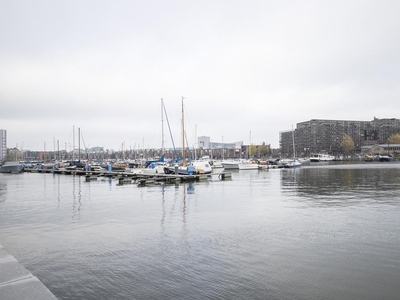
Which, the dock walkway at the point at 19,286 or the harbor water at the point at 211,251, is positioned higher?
the dock walkway at the point at 19,286

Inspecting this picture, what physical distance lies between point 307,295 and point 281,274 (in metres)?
1.25

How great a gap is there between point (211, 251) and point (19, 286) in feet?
19.0

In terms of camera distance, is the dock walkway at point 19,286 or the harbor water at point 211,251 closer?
the dock walkway at point 19,286

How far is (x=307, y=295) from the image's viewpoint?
7.25 meters

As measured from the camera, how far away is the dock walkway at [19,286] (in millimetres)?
5801

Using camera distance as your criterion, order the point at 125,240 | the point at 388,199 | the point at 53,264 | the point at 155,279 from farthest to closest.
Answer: the point at 388,199 → the point at 125,240 → the point at 53,264 → the point at 155,279

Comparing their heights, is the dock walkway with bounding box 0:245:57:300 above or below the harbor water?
above

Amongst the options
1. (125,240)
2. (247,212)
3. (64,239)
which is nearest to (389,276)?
(125,240)

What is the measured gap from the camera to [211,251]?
34.4 ft

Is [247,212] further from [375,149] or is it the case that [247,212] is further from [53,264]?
[375,149]

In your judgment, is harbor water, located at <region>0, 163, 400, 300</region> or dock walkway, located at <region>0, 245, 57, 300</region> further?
harbor water, located at <region>0, 163, 400, 300</region>

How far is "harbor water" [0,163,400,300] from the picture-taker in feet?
25.2

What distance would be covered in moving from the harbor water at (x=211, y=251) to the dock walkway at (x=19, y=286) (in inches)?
40.5

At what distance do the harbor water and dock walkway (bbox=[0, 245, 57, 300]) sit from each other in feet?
3.37
